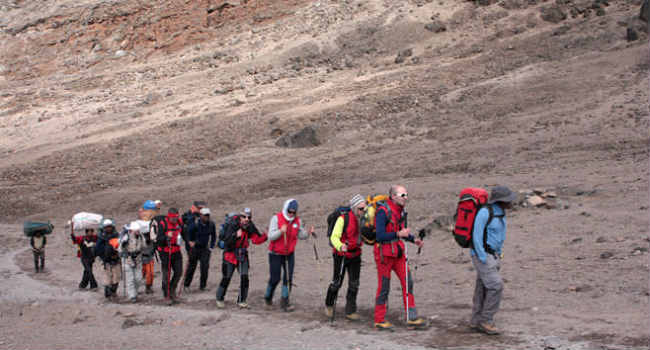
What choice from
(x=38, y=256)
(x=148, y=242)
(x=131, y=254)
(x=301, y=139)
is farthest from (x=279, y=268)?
(x=301, y=139)

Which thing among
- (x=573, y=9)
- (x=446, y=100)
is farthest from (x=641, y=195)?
(x=573, y=9)

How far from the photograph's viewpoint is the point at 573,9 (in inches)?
1291

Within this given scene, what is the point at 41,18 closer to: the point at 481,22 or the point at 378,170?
the point at 481,22

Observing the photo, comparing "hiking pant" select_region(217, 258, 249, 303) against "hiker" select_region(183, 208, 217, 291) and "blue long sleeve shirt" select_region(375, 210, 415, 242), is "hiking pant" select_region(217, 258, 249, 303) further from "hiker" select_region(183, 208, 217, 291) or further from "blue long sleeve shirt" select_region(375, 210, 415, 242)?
"blue long sleeve shirt" select_region(375, 210, 415, 242)

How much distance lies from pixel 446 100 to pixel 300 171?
7.51m

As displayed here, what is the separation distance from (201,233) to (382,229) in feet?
14.7

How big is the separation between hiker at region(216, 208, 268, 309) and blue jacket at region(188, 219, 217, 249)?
1423mm

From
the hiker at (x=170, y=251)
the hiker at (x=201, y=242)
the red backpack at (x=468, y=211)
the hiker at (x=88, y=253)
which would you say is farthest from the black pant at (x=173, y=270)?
the red backpack at (x=468, y=211)

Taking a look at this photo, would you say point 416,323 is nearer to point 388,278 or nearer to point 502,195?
point 388,278

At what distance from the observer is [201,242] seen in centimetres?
1101

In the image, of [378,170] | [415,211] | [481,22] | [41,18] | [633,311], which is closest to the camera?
[633,311]

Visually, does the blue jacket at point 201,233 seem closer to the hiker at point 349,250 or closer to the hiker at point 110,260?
the hiker at point 110,260

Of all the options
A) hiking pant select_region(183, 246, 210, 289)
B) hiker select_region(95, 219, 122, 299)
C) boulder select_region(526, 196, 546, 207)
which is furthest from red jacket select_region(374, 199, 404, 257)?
boulder select_region(526, 196, 546, 207)

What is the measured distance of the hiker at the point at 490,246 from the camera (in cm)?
692
